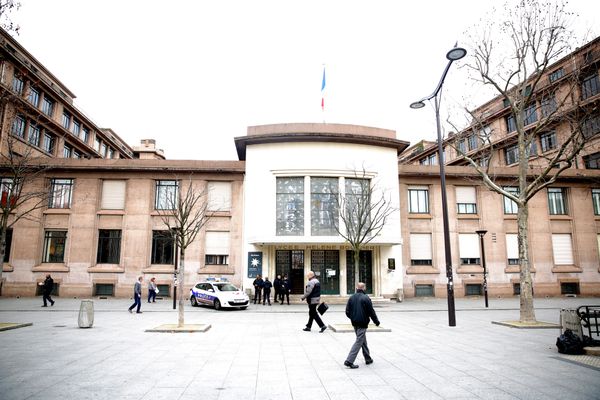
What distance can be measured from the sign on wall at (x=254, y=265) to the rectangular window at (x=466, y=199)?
557 inches

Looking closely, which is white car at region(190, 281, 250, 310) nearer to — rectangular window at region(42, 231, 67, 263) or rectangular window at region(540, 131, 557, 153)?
rectangular window at region(42, 231, 67, 263)

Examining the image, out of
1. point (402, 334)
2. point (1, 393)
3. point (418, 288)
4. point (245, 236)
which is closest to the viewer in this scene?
point (1, 393)

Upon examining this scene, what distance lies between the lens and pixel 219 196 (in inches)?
981

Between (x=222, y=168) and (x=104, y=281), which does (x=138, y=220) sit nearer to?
(x=104, y=281)

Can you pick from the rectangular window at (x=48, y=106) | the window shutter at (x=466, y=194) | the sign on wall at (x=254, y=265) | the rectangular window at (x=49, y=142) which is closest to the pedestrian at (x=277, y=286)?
the sign on wall at (x=254, y=265)

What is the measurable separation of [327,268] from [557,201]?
17592 millimetres

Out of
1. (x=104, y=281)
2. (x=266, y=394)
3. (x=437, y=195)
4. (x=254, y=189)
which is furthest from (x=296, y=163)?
(x=266, y=394)

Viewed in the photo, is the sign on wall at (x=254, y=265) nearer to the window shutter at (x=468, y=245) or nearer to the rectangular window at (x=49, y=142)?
the window shutter at (x=468, y=245)

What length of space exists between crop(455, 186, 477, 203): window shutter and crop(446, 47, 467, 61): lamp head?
1622 cm

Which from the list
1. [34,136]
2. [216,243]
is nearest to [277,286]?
[216,243]

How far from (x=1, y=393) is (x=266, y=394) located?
13.0 ft

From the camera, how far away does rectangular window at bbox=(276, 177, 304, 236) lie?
2300 cm

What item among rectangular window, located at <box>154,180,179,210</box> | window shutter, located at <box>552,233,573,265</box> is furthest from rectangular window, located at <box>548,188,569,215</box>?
rectangular window, located at <box>154,180,179,210</box>

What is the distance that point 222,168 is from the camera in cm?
2458
